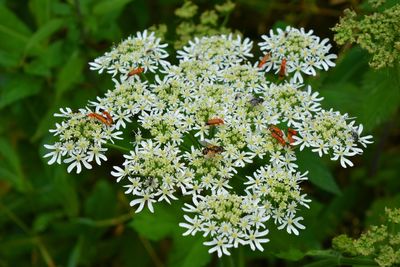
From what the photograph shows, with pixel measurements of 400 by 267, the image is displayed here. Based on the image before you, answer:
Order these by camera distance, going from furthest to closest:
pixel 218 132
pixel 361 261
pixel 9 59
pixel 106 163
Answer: pixel 106 163 < pixel 9 59 < pixel 218 132 < pixel 361 261

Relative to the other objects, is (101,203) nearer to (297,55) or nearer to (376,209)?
(376,209)

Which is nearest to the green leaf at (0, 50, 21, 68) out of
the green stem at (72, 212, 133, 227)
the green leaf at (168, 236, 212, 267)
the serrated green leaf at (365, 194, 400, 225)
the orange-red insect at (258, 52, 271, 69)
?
the green stem at (72, 212, 133, 227)

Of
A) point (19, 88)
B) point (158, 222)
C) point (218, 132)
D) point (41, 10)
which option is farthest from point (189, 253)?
Result: point (41, 10)

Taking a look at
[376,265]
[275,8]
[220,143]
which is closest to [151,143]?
[220,143]

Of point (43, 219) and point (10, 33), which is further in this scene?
point (43, 219)

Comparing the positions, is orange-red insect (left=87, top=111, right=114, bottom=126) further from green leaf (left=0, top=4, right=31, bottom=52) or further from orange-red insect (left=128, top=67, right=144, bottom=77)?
green leaf (left=0, top=4, right=31, bottom=52)

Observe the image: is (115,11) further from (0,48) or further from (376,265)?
(376,265)

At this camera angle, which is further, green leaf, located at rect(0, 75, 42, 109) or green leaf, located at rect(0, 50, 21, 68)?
green leaf, located at rect(0, 50, 21, 68)
